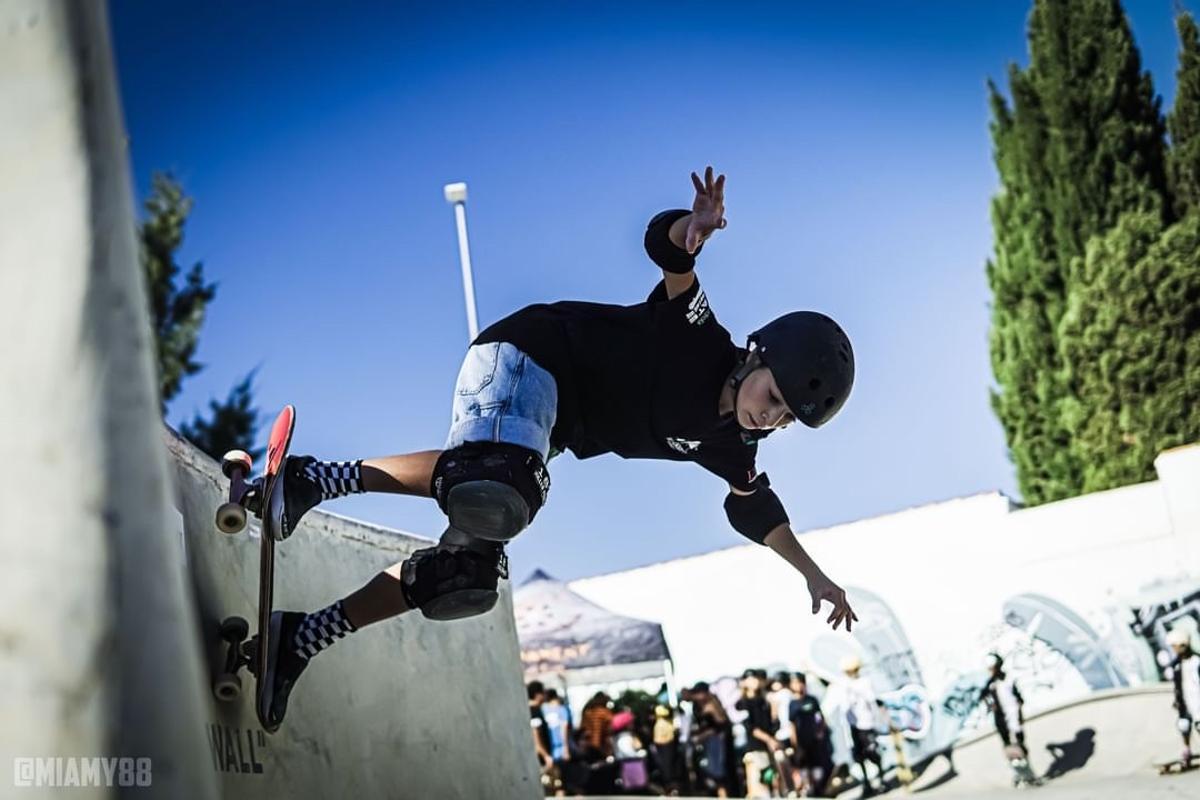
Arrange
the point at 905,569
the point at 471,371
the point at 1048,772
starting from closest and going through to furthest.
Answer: the point at 471,371 → the point at 1048,772 → the point at 905,569

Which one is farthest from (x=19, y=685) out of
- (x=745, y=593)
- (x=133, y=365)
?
(x=745, y=593)

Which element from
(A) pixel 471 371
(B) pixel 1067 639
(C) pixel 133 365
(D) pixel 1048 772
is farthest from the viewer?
(B) pixel 1067 639

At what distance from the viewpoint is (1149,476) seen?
21.3 m

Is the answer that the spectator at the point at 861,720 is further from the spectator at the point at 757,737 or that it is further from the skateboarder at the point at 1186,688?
the skateboarder at the point at 1186,688

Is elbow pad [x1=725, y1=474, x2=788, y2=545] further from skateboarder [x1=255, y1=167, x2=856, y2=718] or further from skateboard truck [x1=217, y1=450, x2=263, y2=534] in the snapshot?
skateboard truck [x1=217, y1=450, x2=263, y2=534]

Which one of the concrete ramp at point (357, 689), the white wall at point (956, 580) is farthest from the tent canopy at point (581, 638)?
the concrete ramp at point (357, 689)

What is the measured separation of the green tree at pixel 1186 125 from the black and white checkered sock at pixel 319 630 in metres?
22.7

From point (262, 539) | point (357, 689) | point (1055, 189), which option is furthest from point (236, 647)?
point (1055, 189)

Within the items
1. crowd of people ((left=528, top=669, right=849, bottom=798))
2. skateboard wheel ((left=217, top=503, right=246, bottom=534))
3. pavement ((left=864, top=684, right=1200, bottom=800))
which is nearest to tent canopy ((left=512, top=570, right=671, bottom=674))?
crowd of people ((left=528, top=669, right=849, bottom=798))

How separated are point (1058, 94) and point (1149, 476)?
8.11m

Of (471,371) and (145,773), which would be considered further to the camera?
(471,371)

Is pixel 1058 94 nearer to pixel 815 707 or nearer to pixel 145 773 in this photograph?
pixel 815 707

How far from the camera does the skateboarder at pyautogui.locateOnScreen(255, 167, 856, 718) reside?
11.6ft

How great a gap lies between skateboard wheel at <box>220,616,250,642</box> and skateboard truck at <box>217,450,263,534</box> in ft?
1.16
